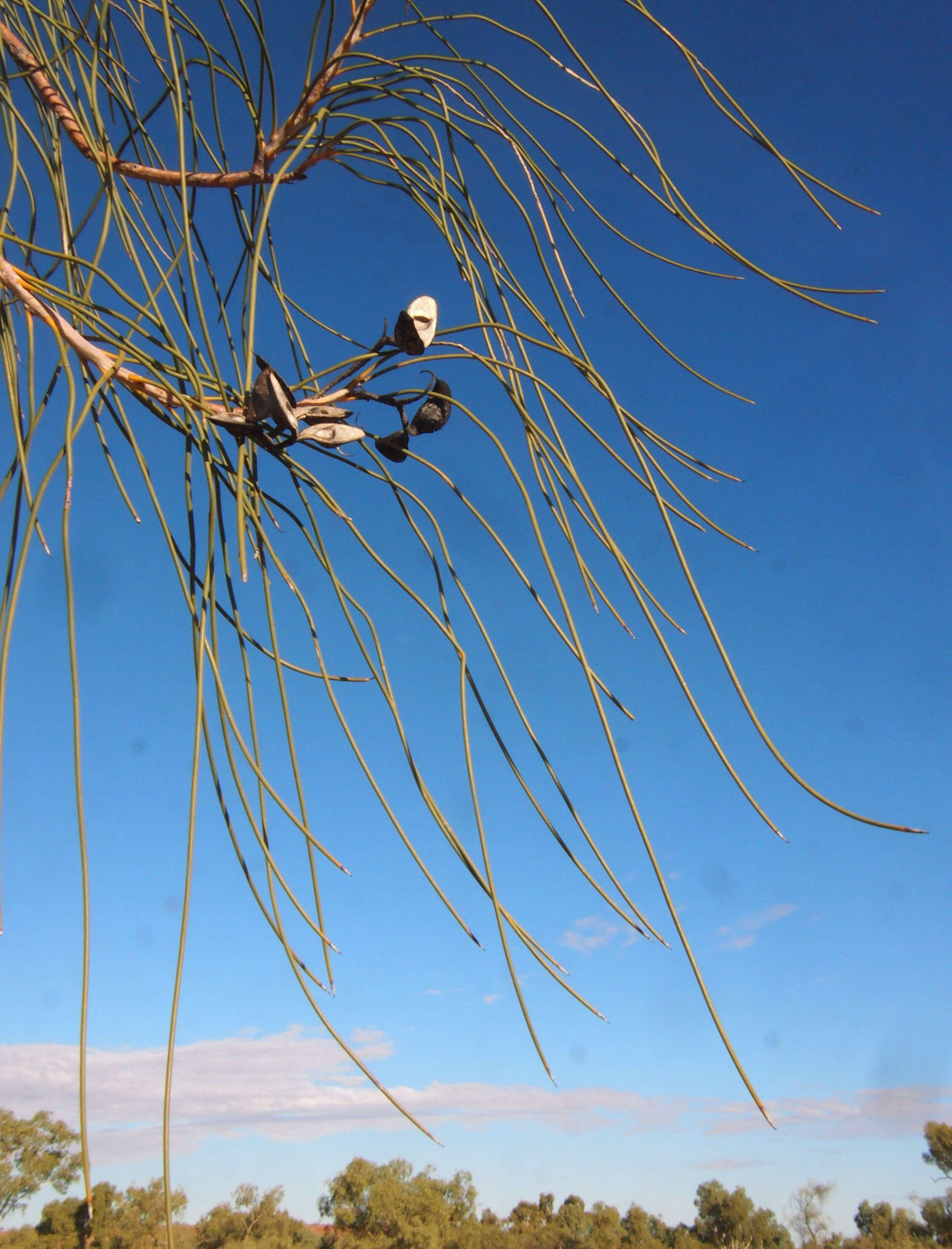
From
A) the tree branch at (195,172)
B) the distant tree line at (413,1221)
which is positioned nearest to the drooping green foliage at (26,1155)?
the distant tree line at (413,1221)

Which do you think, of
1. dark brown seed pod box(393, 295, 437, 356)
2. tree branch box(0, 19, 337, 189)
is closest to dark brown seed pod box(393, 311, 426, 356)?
dark brown seed pod box(393, 295, 437, 356)

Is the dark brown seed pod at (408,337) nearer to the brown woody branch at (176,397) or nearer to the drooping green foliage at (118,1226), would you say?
the brown woody branch at (176,397)

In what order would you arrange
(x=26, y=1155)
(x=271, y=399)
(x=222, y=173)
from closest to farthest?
(x=271, y=399) < (x=222, y=173) < (x=26, y=1155)

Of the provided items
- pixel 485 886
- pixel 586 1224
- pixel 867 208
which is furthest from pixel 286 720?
pixel 586 1224

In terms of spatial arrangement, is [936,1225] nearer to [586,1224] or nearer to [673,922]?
[586,1224]

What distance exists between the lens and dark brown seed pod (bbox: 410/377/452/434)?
0.44m

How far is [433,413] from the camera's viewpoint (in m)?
0.44

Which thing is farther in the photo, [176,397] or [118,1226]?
[118,1226]

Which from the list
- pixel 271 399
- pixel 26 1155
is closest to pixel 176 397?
pixel 271 399

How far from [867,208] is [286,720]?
1.27ft

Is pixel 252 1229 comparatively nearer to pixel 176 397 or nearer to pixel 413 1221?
pixel 413 1221

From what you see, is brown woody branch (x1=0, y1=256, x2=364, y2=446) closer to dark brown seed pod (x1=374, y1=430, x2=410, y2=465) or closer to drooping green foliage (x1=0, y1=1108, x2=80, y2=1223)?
dark brown seed pod (x1=374, y1=430, x2=410, y2=465)

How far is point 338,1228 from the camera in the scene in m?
17.4

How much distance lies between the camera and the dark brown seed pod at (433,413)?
17.2 inches
